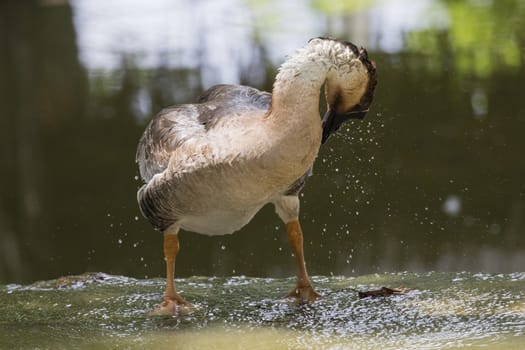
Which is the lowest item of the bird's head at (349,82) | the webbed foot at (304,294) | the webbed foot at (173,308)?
the webbed foot at (304,294)

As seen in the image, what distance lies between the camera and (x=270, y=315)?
5.63m

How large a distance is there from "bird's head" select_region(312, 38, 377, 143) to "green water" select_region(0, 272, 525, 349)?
3.67 feet

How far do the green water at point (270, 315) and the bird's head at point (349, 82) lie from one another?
112 centimetres

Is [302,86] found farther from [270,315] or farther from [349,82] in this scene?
[270,315]

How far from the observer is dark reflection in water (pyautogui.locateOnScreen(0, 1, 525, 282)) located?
8.16 meters

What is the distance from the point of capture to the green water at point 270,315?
16.3 ft

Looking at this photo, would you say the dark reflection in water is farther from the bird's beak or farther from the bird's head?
the bird's head

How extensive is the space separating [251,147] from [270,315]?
39.6 inches

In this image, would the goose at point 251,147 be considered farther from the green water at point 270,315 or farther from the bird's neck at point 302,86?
the green water at point 270,315

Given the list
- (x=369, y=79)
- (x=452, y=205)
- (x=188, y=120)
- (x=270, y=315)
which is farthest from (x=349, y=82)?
(x=452, y=205)

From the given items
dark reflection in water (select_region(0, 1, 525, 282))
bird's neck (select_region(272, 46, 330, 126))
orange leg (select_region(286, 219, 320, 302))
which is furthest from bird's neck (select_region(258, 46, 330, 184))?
dark reflection in water (select_region(0, 1, 525, 282))

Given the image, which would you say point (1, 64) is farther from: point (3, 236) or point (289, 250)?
point (289, 250)

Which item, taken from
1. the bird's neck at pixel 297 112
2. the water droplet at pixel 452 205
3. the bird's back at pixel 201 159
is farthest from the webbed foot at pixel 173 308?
the water droplet at pixel 452 205

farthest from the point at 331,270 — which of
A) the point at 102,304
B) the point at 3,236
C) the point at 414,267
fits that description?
the point at 3,236
